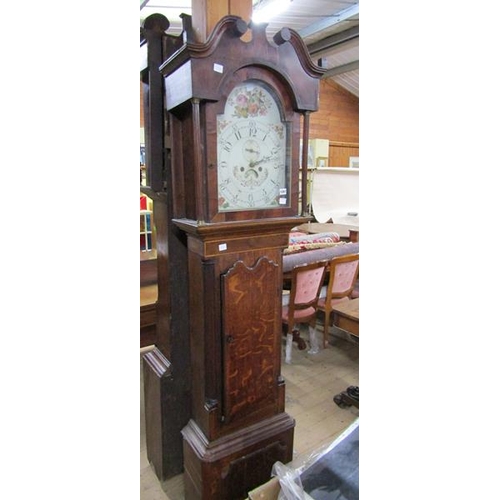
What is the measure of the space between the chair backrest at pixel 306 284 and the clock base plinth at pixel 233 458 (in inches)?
45.5

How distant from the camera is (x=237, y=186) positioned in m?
1.38

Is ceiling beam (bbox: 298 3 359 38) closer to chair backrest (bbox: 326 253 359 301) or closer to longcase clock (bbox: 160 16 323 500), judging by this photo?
chair backrest (bbox: 326 253 359 301)

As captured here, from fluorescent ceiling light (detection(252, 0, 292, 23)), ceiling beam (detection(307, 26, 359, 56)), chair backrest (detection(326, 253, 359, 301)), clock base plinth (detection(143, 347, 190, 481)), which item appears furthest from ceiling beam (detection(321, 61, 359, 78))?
clock base plinth (detection(143, 347, 190, 481))

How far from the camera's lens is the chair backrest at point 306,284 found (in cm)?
272

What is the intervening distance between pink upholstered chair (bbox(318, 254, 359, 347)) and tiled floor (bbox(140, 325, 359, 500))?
233mm

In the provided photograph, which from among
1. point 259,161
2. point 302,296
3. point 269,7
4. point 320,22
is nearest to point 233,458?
point 259,161

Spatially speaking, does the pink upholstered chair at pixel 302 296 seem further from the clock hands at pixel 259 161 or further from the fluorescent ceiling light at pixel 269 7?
the fluorescent ceiling light at pixel 269 7

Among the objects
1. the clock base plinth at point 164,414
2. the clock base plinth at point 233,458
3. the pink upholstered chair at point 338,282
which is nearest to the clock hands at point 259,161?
the clock base plinth at point 164,414

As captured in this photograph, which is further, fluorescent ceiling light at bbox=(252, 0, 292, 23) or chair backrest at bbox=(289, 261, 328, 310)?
fluorescent ceiling light at bbox=(252, 0, 292, 23)

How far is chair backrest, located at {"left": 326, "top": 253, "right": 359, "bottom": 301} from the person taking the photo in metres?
2.97

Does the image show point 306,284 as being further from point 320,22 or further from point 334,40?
point 334,40

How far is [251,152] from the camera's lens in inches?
55.3
